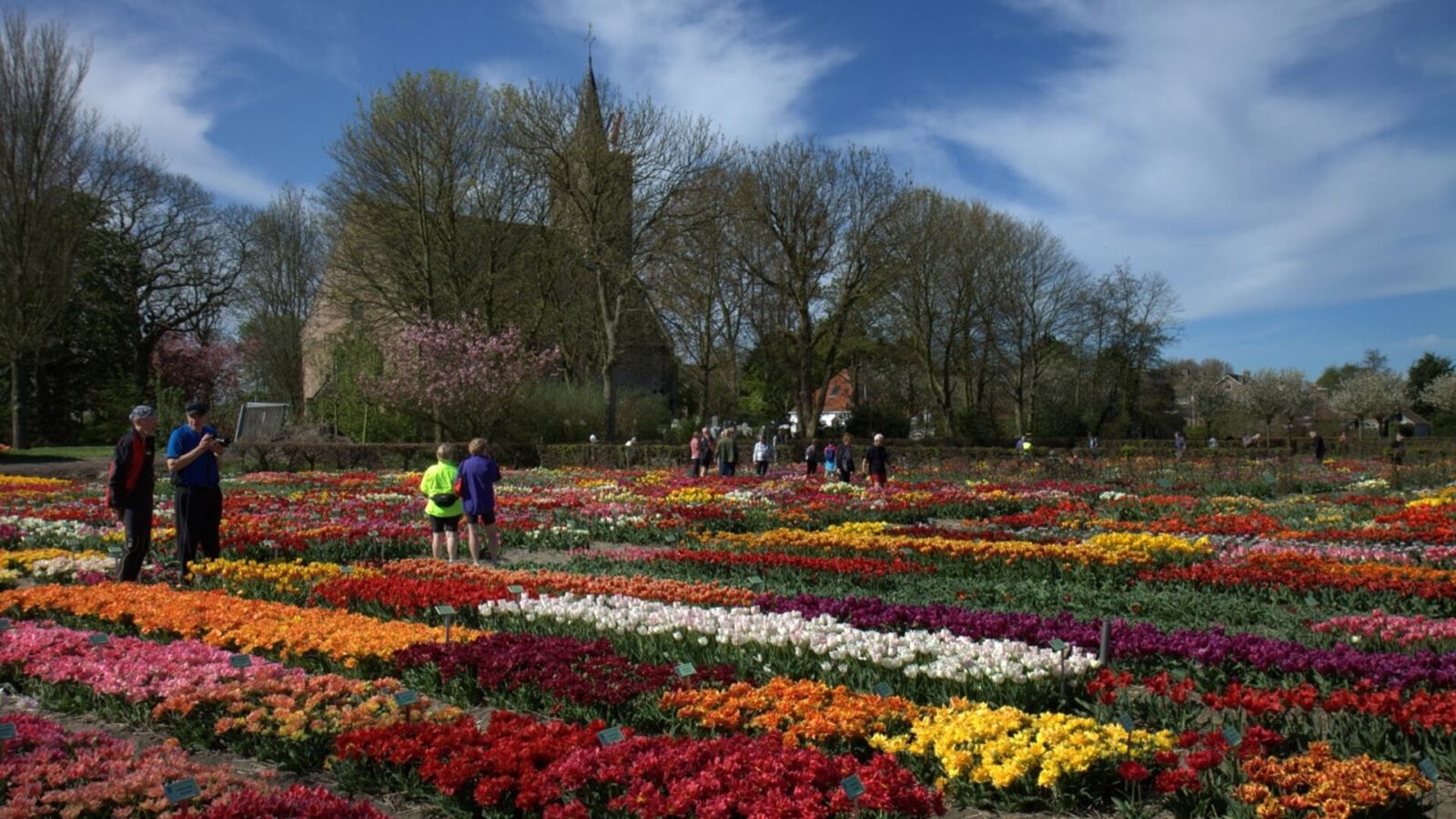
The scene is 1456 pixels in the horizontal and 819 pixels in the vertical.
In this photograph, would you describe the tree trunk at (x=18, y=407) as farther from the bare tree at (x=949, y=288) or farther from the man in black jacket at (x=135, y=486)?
the bare tree at (x=949, y=288)

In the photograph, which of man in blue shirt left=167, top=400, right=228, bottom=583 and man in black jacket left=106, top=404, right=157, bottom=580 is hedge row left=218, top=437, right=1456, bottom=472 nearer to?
man in blue shirt left=167, top=400, right=228, bottom=583

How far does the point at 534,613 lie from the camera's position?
24.2 ft

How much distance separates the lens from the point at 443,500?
11023 mm

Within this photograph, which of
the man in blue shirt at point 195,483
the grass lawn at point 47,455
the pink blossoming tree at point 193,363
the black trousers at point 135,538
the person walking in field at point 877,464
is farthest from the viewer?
the pink blossoming tree at point 193,363

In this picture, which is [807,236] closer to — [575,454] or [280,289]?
[575,454]

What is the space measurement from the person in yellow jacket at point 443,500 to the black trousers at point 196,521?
200 cm

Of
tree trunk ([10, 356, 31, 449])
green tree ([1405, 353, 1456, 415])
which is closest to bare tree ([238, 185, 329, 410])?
tree trunk ([10, 356, 31, 449])

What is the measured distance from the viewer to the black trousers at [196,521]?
30.8 ft

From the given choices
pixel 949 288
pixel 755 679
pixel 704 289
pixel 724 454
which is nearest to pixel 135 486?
pixel 755 679

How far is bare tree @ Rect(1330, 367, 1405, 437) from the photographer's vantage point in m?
64.6

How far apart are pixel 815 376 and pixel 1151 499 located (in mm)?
30670

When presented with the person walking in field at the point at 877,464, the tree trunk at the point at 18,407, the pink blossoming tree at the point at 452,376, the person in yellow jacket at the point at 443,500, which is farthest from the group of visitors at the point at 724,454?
the tree trunk at the point at 18,407

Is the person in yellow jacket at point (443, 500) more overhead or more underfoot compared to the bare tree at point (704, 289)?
more underfoot

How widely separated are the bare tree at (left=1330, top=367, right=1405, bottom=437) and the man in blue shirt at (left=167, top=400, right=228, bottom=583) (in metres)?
67.5
